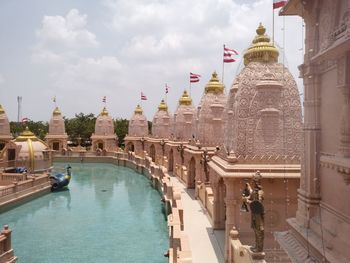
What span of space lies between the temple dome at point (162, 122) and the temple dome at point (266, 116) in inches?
1207

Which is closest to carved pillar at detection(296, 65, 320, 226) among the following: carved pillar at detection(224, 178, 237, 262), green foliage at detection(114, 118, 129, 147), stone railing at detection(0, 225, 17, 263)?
carved pillar at detection(224, 178, 237, 262)

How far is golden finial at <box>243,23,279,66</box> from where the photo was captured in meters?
14.6

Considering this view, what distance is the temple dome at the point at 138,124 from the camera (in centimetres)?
5271

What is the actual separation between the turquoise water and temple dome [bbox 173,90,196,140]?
6073 millimetres

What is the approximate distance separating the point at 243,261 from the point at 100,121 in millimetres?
47623

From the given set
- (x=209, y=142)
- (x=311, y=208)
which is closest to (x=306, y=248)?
(x=311, y=208)

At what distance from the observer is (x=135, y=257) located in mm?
16328

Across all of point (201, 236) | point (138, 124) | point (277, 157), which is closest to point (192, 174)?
point (201, 236)

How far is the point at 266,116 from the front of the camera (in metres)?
13.5

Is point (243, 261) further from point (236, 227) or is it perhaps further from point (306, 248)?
point (306, 248)

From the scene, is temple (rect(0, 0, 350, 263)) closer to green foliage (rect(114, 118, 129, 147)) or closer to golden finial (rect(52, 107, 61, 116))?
golden finial (rect(52, 107, 61, 116))

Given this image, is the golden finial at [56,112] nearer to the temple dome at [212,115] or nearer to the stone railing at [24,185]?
the stone railing at [24,185]

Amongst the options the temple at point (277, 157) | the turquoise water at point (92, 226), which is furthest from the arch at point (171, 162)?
the temple at point (277, 157)

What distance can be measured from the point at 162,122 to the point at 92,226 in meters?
25.5
